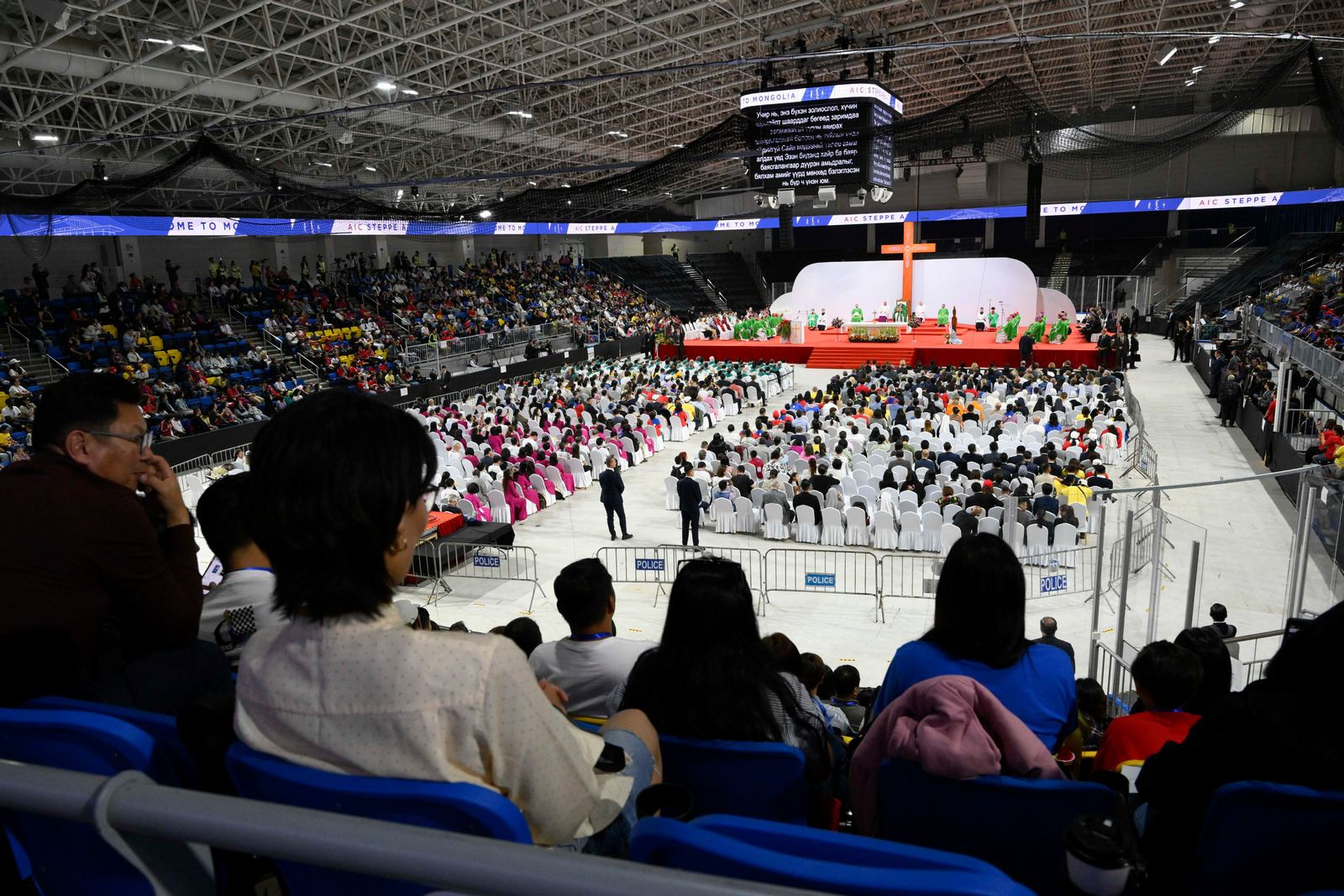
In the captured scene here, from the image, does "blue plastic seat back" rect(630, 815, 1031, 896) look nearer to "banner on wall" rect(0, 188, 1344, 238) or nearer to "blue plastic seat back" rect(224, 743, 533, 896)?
"blue plastic seat back" rect(224, 743, 533, 896)

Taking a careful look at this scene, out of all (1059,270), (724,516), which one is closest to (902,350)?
(1059,270)

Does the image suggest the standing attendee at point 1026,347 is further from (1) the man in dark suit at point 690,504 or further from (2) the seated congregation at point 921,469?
(1) the man in dark suit at point 690,504

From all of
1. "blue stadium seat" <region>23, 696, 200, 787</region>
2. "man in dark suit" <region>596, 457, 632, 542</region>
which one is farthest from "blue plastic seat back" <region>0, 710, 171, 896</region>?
"man in dark suit" <region>596, 457, 632, 542</region>

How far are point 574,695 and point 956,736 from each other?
178 centimetres

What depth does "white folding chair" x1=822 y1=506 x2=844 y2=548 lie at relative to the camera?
37.1 ft

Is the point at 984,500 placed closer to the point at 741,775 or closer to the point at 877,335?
the point at 741,775

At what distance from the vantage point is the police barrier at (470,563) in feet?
33.7

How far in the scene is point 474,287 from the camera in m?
36.8

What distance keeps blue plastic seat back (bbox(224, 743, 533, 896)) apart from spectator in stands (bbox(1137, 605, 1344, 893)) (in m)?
1.37

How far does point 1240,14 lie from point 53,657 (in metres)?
27.4

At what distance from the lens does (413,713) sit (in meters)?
1.26

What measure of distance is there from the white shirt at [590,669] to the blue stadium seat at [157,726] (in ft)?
5.27

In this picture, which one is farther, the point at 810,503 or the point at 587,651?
the point at 810,503

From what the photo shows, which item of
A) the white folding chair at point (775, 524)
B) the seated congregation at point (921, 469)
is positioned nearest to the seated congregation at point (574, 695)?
the seated congregation at point (921, 469)
